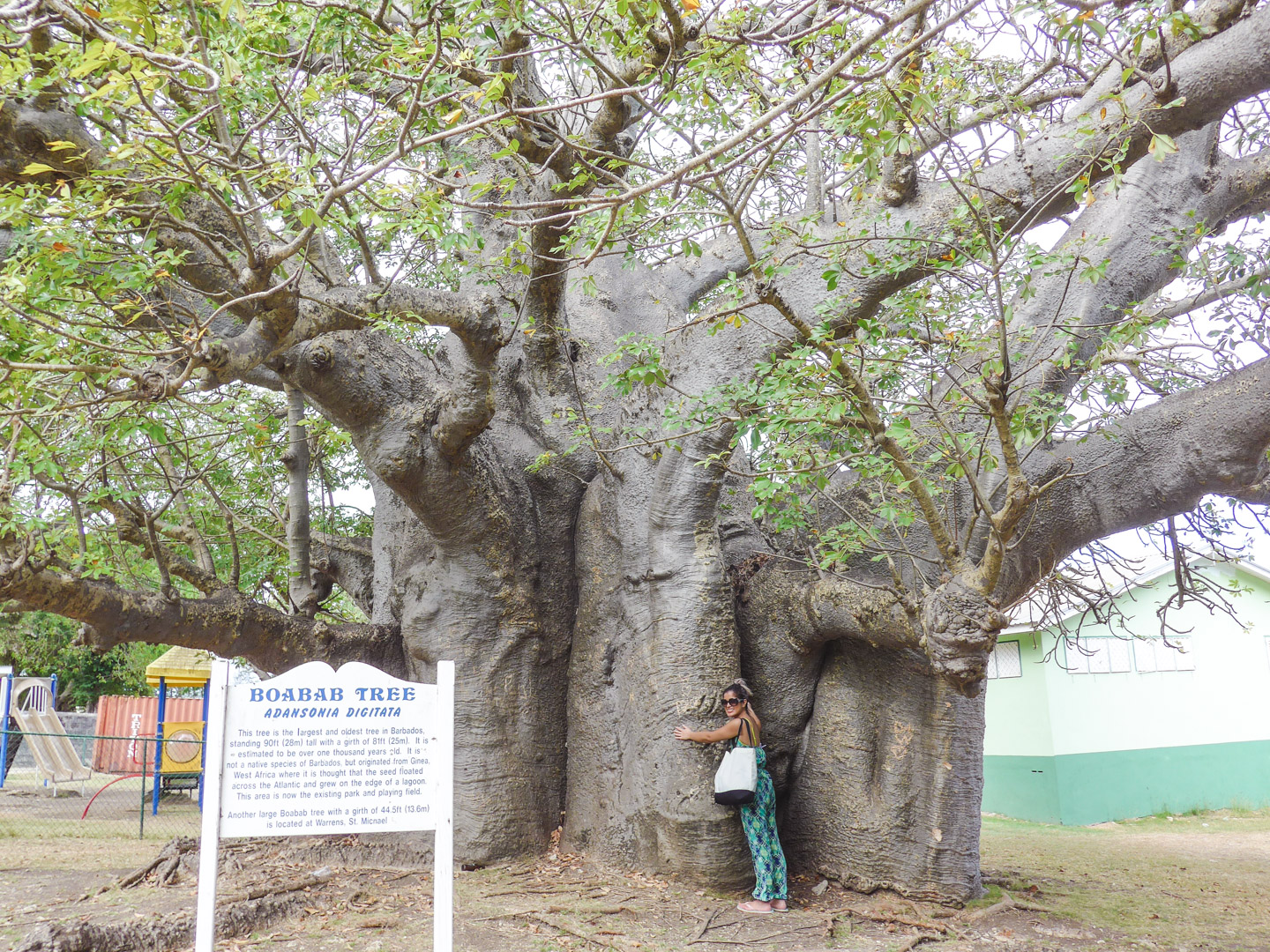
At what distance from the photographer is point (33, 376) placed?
5.43m

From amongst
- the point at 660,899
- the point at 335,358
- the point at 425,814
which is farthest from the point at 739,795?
the point at 335,358

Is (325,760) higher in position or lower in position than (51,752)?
higher

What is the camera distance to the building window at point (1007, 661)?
1437 centimetres

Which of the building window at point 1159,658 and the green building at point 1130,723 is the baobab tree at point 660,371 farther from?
the building window at point 1159,658

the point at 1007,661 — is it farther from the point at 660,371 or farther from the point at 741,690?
the point at 660,371

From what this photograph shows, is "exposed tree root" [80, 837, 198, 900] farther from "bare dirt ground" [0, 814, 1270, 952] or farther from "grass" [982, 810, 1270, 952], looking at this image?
"grass" [982, 810, 1270, 952]

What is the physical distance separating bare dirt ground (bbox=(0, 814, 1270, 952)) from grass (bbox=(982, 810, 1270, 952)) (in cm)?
2

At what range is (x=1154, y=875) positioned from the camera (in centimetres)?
772

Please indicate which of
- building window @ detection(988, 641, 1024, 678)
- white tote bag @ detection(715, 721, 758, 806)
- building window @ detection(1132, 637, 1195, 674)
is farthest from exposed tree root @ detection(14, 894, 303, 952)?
building window @ detection(1132, 637, 1195, 674)

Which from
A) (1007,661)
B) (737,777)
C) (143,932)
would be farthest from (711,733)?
(1007,661)

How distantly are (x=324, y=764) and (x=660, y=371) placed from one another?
266cm

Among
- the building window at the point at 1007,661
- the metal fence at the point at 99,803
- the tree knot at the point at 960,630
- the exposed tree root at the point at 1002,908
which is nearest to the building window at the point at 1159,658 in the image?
the building window at the point at 1007,661

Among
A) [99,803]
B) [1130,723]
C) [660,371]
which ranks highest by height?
[660,371]

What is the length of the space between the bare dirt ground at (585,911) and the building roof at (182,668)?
5808 millimetres
